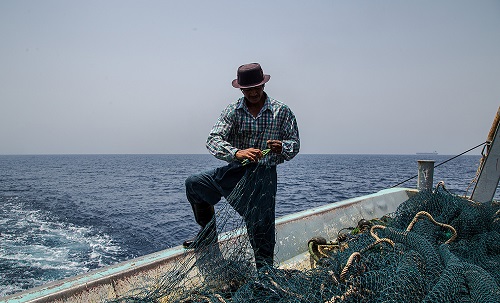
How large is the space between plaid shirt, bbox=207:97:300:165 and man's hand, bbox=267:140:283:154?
0.26 feet

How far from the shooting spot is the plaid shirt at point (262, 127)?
3.25 metres

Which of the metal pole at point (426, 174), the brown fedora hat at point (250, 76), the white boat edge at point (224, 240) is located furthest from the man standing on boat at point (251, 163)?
the metal pole at point (426, 174)

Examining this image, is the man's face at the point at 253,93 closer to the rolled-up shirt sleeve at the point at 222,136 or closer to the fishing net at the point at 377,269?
the rolled-up shirt sleeve at the point at 222,136

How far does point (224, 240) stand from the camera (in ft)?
11.2

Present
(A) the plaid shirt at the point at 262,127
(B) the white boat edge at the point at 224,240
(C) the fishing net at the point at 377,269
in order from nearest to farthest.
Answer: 1. (C) the fishing net at the point at 377,269
2. (B) the white boat edge at the point at 224,240
3. (A) the plaid shirt at the point at 262,127

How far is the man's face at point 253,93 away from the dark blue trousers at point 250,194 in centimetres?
61

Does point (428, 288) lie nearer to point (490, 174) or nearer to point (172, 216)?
point (490, 174)

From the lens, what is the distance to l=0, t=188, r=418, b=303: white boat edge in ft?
8.20

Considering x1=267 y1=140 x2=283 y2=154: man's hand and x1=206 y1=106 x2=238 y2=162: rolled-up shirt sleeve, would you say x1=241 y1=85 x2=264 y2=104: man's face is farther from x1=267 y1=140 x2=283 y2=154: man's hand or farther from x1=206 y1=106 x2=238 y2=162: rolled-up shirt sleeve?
x1=267 y1=140 x2=283 y2=154: man's hand

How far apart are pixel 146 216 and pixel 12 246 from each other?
6822 millimetres

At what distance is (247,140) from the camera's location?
11.1 ft

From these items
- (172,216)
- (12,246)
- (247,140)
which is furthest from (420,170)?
(172,216)

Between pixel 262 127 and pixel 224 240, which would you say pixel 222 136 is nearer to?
pixel 262 127

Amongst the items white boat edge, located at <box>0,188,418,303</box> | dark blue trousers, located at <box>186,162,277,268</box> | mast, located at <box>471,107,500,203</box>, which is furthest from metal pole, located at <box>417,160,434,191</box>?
dark blue trousers, located at <box>186,162,277,268</box>
